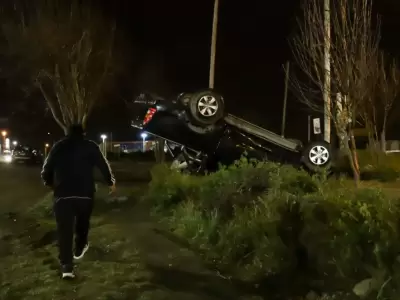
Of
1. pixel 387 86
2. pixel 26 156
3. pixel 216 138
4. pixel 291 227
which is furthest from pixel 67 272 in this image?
pixel 26 156

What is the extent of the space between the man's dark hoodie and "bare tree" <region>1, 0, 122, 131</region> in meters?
19.6

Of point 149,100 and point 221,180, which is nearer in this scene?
point 221,180

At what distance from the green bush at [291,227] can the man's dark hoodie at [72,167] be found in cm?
199

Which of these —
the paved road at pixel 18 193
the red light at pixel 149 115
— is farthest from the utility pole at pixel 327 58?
the paved road at pixel 18 193

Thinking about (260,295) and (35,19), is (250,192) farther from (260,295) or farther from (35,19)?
(35,19)

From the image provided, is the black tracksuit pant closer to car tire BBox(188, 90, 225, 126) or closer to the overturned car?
car tire BBox(188, 90, 225, 126)

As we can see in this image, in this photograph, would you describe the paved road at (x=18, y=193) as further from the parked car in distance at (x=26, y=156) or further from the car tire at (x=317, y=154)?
the parked car in distance at (x=26, y=156)

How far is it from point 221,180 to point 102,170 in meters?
3.24

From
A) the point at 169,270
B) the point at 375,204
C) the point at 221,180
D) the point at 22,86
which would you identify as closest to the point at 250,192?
the point at 221,180

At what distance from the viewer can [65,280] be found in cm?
690

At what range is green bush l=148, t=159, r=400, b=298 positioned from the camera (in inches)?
236

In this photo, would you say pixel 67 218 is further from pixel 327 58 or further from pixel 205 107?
pixel 327 58

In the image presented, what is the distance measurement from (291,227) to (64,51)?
77.2 ft

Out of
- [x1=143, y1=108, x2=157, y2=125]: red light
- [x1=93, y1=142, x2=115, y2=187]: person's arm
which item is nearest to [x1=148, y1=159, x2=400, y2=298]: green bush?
[x1=93, y1=142, x2=115, y2=187]: person's arm
